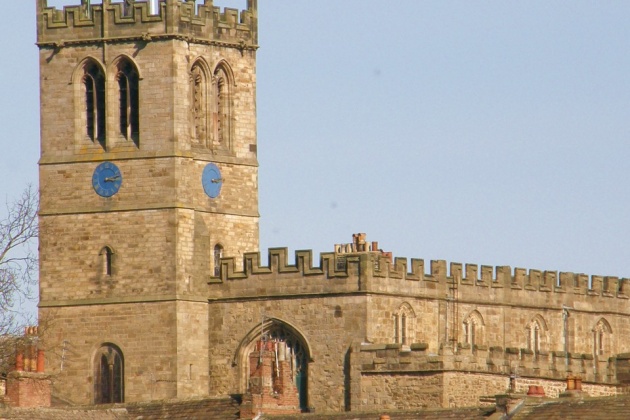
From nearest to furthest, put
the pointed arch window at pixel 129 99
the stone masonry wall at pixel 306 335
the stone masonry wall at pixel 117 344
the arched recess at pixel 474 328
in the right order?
the stone masonry wall at pixel 306 335 → the stone masonry wall at pixel 117 344 → the pointed arch window at pixel 129 99 → the arched recess at pixel 474 328

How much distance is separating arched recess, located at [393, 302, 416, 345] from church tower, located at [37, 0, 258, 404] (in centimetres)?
619

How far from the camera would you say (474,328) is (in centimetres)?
10094

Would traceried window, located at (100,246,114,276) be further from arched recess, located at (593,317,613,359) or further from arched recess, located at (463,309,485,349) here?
arched recess, located at (593,317,613,359)

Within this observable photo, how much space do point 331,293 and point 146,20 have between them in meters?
10.9

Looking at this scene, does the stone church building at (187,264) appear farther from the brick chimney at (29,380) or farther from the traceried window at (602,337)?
the brick chimney at (29,380)

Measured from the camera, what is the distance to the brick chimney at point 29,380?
82188 mm

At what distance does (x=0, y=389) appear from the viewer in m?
87.3

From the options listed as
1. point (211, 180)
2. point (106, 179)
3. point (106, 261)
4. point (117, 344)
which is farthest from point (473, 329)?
point (106, 179)

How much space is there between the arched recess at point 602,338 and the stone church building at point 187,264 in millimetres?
5335

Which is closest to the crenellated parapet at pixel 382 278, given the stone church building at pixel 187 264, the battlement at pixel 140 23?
the stone church building at pixel 187 264

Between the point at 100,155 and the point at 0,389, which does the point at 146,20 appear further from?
the point at 0,389

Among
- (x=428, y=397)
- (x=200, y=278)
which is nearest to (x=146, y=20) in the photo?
(x=200, y=278)

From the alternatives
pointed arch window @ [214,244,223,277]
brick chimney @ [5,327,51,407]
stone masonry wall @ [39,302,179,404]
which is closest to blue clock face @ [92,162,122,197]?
stone masonry wall @ [39,302,179,404]

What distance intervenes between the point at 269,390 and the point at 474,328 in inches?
715
